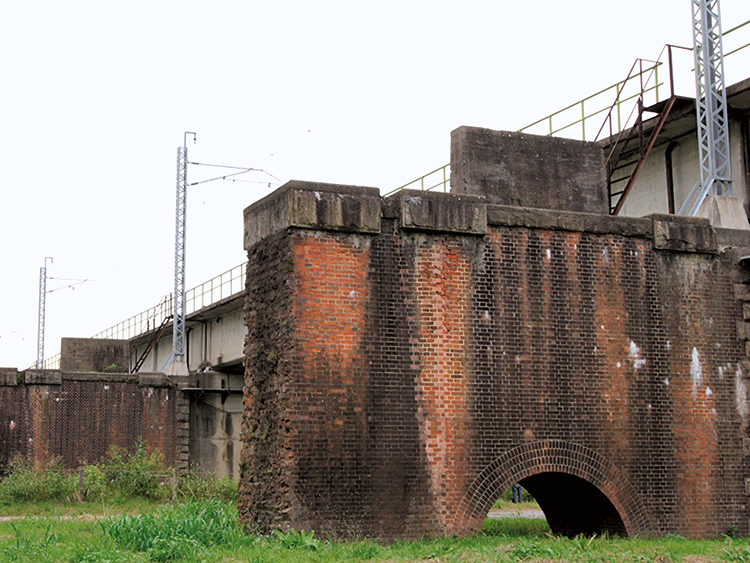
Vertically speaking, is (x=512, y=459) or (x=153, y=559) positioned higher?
(x=512, y=459)

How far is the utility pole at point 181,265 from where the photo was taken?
1490 inches

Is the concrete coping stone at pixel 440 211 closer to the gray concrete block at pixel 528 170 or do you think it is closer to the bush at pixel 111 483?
the gray concrete block at pixel 528 170

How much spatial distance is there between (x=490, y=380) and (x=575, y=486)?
2.52 metres

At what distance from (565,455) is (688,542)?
6.93ft

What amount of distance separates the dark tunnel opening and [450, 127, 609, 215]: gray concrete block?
4.51 m

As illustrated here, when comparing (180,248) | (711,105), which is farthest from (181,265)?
(711,105)

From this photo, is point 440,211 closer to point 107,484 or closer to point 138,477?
point 138,477

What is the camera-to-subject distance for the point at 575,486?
14.9 metres

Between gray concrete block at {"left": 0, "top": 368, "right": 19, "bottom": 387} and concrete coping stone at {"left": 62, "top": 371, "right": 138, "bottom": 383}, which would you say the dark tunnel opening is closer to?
concrete coping stone at {"left": 62, "top": 371, "right": 138, "bottom": 383}

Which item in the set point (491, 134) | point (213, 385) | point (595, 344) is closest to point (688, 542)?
point (595, 344)

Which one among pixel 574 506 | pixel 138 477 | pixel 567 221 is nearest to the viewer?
pixel 567 221

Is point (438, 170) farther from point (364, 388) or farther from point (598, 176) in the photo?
point (364, 388)

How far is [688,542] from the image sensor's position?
1363 centimetres

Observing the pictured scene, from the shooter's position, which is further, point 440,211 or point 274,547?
point 440,211
